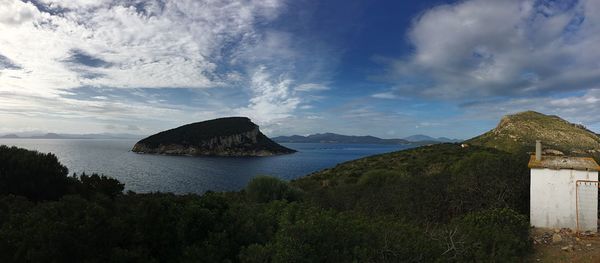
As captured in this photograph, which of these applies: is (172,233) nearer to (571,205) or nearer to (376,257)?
(376,257)

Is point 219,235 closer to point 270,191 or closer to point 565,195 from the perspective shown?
point 565,195

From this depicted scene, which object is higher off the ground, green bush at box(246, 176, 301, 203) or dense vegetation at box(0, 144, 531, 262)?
dense vegetation at box(0, 144, 531, 262)

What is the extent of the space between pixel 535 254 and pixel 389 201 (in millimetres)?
7504

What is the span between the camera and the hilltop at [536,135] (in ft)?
194

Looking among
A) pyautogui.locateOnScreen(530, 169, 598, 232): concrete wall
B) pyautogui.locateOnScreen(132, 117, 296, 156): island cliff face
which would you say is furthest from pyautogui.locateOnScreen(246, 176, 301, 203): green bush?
pyautogui.locateOnScreen(132, 117, 296, 156): island cliff face

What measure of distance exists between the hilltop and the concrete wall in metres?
48.5

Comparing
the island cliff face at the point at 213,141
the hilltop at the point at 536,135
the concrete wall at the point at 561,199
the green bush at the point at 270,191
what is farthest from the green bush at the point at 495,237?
the island cliff face at the point at 213,141

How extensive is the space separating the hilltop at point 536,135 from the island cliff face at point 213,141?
9487cm

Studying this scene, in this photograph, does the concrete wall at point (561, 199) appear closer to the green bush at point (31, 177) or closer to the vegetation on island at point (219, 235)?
the vegetation on island at point (219, 235)

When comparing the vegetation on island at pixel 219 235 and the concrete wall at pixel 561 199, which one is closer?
the vegetation on island at pixel 219 235

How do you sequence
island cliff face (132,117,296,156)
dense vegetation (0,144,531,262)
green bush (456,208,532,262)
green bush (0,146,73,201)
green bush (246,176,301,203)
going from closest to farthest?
dense vegetation (0,144,531,262)
green bush (456,208,532,262)
green bush (0,146,73,201)
green bush (246,176,301,203)
island cliff face (132,117,296,156)

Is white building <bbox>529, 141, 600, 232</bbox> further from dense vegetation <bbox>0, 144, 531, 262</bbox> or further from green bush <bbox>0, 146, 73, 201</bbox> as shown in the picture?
green bush <bbox>0, 146, 73, 201</bbox>

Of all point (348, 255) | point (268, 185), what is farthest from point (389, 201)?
point (348, 255)

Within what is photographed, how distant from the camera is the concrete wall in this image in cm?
1157
